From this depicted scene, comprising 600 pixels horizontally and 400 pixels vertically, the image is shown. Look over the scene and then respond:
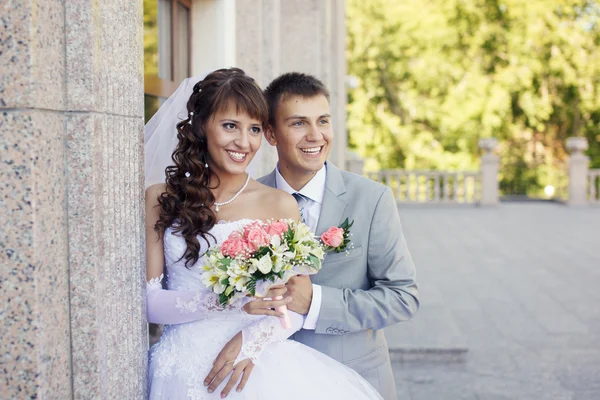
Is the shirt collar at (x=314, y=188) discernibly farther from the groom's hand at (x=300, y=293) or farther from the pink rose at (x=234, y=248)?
the pink rose at (x=234, y=248)

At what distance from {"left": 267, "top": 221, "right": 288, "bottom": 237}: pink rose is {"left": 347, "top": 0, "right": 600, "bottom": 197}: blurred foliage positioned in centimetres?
2402

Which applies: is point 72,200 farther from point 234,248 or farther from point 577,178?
point 577,178

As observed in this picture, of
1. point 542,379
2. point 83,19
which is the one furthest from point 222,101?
point 542,379

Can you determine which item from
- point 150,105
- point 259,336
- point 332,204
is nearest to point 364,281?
point 332,204

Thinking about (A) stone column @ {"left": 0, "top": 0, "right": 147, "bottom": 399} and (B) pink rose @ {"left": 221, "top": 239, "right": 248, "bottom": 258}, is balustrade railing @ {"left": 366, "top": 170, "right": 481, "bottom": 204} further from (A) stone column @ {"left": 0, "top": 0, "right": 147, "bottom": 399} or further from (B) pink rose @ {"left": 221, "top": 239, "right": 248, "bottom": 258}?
(A) stone column @ {"left": 0, "top": 0, "right": 147, "bottom": 399}

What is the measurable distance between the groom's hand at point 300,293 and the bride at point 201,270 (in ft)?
0.12

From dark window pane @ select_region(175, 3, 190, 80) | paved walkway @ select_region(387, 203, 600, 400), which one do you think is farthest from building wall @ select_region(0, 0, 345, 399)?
paved walkway @ select_region(387, 203, 600, 400)

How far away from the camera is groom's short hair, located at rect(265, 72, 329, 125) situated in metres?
2.76

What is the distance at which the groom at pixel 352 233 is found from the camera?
8.67ft

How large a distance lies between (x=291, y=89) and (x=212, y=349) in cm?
104

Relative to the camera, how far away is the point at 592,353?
6062mm

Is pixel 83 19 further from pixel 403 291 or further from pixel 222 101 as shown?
pixel 403 291

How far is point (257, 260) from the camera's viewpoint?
80.1 inches

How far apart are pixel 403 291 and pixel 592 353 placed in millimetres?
4104
